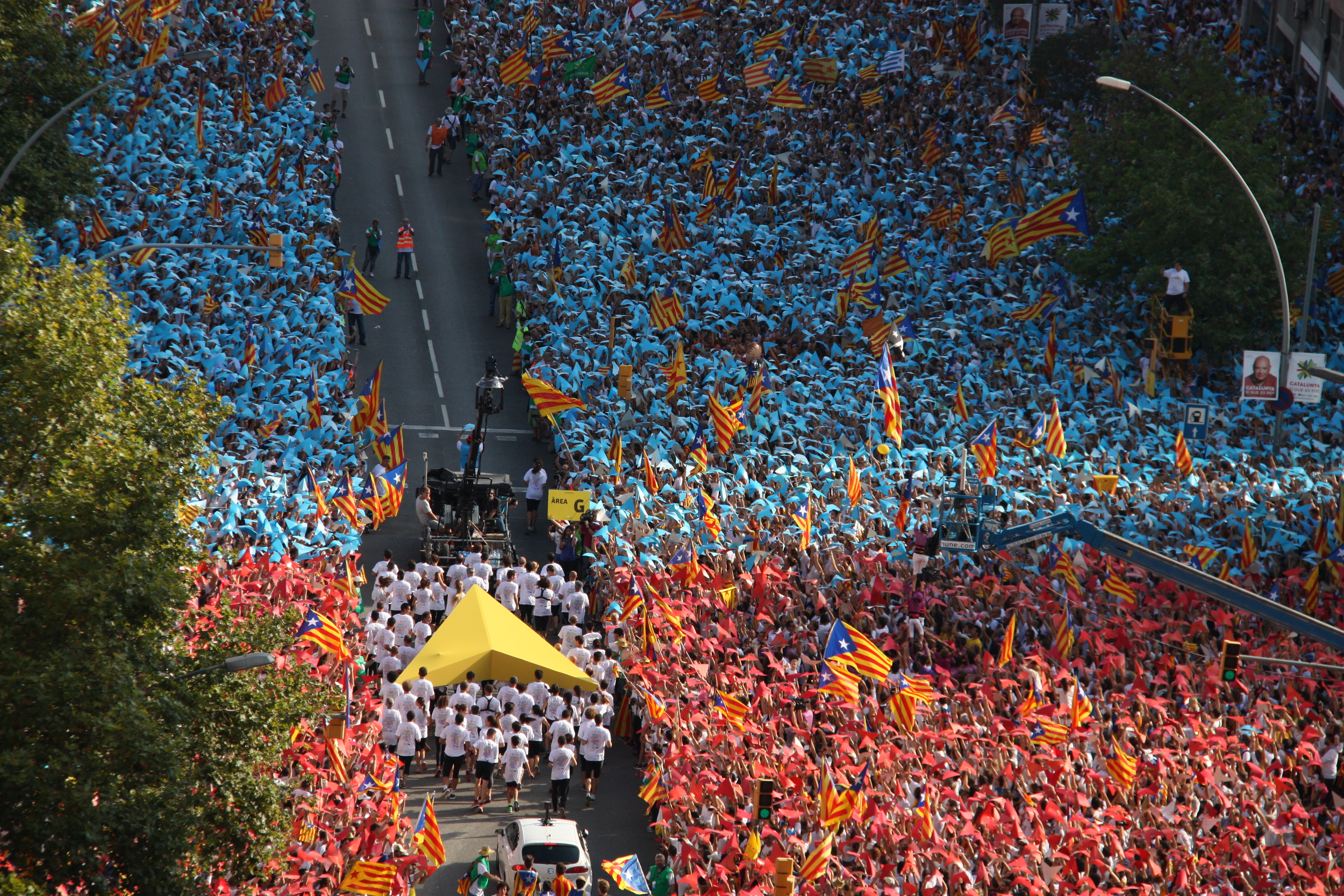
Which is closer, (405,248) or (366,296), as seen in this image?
(366,296)

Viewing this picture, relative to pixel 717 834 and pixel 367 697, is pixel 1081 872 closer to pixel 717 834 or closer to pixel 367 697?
pixel 717 834

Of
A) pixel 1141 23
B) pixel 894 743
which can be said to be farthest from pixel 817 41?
pixel 894 743

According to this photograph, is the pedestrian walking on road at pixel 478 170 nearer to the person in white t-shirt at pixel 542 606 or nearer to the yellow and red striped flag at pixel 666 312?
the yellow and red striped flag at pixel 666 312

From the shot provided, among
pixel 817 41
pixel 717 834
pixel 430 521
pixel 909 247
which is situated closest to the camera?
pixel 717 834

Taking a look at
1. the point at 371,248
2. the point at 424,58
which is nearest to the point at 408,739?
the point at 371,248

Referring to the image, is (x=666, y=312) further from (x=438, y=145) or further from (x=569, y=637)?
(x=438, y=145)

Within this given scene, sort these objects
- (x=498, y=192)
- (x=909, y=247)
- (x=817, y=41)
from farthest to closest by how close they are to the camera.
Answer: (x=817, y=41) → (x=498, y=192) → (x=909, y=247)
